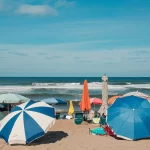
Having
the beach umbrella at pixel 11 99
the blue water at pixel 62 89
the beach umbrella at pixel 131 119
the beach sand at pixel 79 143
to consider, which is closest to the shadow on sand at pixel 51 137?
the beach sand at pixel 79 143

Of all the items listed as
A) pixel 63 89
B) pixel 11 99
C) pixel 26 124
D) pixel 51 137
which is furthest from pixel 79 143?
pixel 63 89

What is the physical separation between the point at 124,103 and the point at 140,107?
583 mm

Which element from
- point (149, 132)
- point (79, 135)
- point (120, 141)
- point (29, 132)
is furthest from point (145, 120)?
point (29, 132)

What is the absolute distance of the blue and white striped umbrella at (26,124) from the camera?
8.91 m

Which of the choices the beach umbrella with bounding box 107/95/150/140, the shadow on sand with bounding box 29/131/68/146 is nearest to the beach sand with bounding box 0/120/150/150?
the shadow on sand with bounding box 29/131/68/146

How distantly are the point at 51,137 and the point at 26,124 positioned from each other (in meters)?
1.79

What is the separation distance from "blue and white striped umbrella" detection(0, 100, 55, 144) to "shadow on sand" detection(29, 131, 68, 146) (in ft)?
1.96

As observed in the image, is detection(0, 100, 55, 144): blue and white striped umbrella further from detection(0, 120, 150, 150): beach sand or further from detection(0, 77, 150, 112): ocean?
detection(0, 77, 150, 112): ocean

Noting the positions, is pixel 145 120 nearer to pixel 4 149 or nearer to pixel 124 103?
pixel 124 103

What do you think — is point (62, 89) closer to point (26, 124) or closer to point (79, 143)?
point (79, 143)

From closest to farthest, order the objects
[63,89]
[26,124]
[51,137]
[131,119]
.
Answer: [26,124] < [131,119] < [51,137] < [63,89]

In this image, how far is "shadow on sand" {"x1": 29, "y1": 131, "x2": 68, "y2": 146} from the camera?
9680mm

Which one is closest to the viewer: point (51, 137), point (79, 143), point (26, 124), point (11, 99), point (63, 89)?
point (26, 124)

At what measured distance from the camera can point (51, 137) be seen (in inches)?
411
